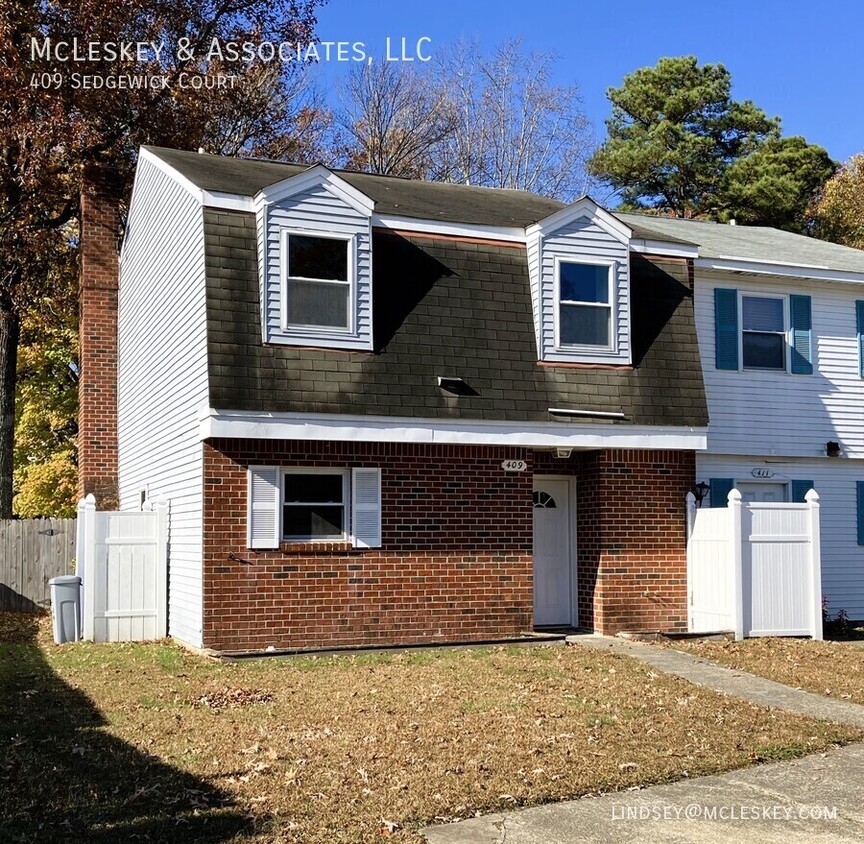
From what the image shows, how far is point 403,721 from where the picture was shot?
31.2 feet

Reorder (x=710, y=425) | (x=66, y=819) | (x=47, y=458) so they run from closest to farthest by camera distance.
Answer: (x=66, y=819), (x=710, y=425), (x=47, y=458)

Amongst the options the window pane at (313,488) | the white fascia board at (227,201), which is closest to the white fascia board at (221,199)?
the white fascia board at (227,201)

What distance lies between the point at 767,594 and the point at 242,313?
8344mm

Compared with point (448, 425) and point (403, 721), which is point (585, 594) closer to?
point (448, 425)

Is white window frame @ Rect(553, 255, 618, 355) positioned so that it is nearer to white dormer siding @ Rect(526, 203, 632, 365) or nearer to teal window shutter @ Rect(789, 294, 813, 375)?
white dormer siding @ Rect(526, 203, 632, 365)

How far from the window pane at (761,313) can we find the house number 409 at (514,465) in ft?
17.1

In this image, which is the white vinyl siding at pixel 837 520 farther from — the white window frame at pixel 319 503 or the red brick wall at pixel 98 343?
the red brick wall at pixel 98 343

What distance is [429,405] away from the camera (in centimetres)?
1430

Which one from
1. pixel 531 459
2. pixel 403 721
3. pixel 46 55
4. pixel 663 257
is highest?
pixel 46 55

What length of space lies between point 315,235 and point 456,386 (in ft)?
8.97

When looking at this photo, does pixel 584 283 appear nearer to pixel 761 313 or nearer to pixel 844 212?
pixel 761 313

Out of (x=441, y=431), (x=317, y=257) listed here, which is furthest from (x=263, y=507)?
(x=317, y=257)

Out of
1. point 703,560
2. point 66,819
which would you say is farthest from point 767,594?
point 66,819

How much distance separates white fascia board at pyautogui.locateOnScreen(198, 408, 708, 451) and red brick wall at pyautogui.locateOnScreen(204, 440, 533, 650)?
1.41ft
